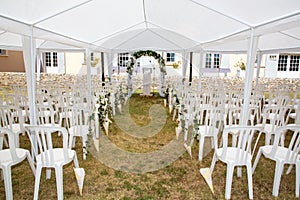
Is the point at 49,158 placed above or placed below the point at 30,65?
below

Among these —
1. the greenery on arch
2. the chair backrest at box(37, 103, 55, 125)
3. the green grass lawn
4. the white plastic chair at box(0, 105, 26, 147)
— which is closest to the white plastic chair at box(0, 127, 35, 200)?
the green grass lawn

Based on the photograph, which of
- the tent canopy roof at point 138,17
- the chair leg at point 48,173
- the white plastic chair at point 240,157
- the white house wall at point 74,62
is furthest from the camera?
the white house wall at point 74,62

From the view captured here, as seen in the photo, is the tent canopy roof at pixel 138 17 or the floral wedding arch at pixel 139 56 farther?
the floral wedding arch at pixel 139 56

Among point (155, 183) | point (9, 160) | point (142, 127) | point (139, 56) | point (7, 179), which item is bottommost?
point (155, 183)

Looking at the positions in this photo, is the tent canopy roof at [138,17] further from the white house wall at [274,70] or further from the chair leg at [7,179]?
the white house wall at [274,70]

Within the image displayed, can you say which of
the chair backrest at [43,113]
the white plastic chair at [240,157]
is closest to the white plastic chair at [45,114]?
the chair backrest at [43,113]

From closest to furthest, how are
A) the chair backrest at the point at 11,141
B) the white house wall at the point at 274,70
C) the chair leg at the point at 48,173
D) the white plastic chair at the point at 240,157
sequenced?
the chair backrest at the point at 11,141 < the white plastic chair at the point at 240,157 < the chair leg at the point at 48,173 < the white house wall at the point at 274,70

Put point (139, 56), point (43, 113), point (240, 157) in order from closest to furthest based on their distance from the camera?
point (240, 157) < point (43, 113) < point (139, 56)

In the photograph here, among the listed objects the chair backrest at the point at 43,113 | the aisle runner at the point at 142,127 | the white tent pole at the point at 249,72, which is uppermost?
the white tent pole at the point at 249,72

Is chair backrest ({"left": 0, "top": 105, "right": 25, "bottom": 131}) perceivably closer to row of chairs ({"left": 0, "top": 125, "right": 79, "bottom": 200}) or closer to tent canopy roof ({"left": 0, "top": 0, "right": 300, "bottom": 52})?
row of chairs ({"left": 0, "top": 125, "right": 79, "bottom": 200})

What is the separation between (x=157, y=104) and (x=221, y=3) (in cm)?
592

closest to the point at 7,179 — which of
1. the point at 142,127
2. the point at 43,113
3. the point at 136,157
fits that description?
the point at 136,157

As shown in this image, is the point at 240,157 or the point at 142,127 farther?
the point at 142,127

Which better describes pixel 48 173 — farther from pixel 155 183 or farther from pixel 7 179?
pixel 155 183
